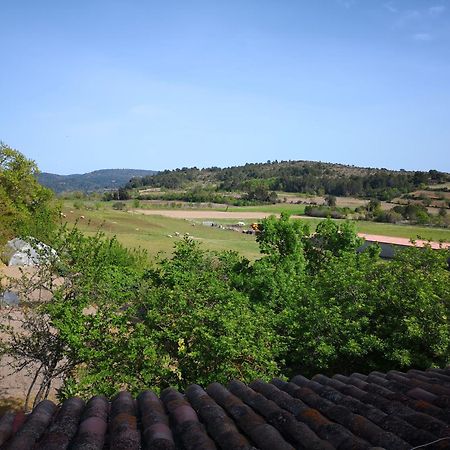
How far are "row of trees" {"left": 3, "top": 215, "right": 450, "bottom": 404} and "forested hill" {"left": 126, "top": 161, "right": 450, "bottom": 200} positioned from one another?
10743cm

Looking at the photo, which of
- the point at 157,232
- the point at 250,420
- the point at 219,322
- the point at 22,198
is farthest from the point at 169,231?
the point at 250,420

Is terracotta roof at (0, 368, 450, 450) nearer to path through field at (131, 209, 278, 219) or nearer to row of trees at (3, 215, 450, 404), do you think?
row of trees at (3, 215, 450, 404)

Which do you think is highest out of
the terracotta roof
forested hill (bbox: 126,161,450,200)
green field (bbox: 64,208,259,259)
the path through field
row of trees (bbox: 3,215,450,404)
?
forested hill (bbox: 126,161,450,200)

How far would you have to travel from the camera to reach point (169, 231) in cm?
7569

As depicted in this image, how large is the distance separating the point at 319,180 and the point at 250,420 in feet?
489

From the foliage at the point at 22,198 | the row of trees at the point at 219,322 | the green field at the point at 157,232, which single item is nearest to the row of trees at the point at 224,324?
the row of trees at the point at 219,322

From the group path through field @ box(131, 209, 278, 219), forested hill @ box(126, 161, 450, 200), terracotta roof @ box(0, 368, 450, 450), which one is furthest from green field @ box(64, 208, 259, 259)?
forested hill @ box(126, 161, 450, 200)

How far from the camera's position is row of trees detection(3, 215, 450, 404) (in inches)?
429

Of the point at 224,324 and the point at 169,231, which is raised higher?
the point at 224,324

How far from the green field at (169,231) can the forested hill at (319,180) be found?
152ft

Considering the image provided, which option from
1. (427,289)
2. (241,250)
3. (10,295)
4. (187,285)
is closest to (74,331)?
(187,285)

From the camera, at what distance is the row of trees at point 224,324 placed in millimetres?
10891

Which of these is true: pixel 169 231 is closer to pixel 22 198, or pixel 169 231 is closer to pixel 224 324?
pixel 22 198

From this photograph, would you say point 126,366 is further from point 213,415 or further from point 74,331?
point 213,415
